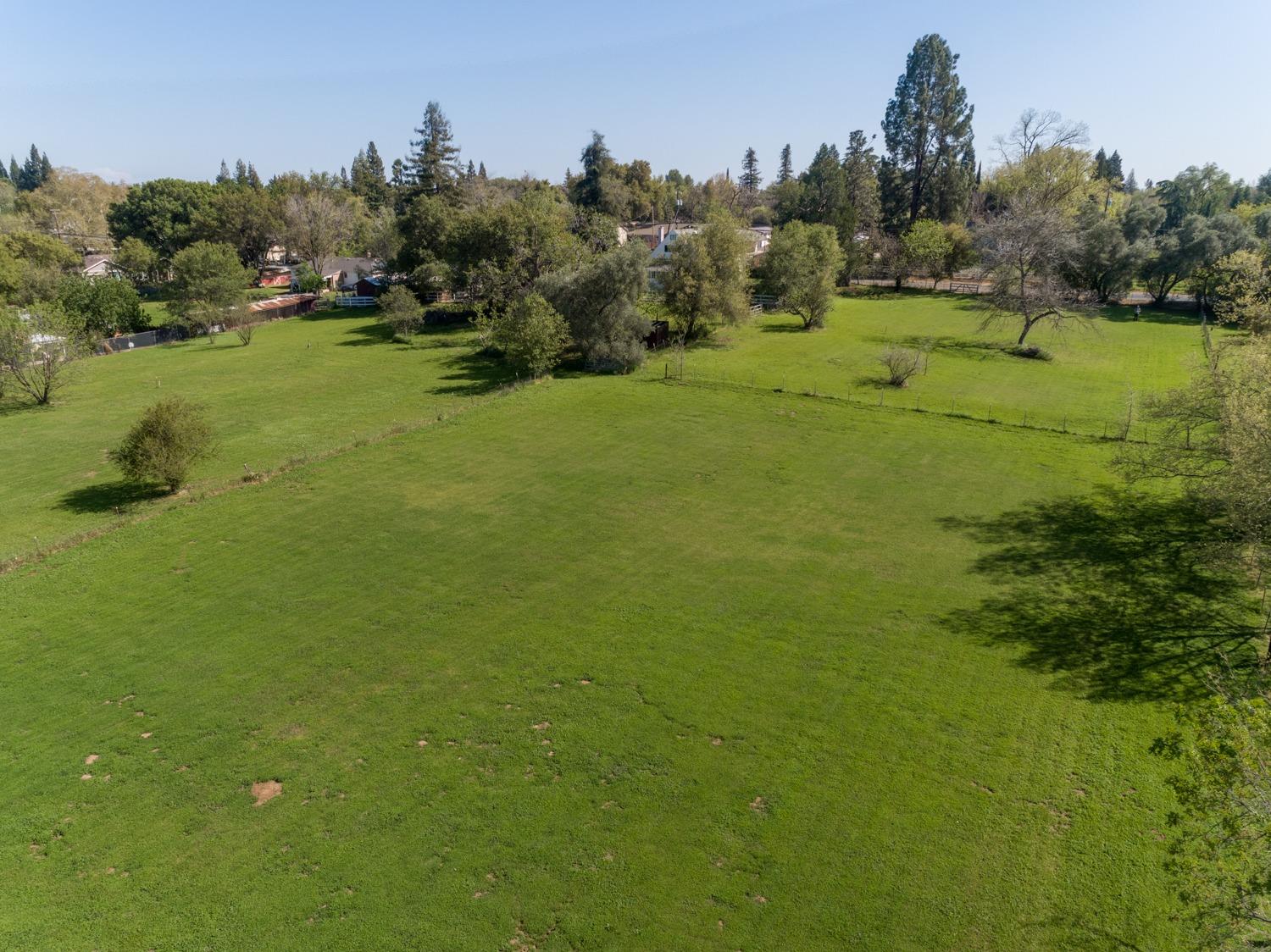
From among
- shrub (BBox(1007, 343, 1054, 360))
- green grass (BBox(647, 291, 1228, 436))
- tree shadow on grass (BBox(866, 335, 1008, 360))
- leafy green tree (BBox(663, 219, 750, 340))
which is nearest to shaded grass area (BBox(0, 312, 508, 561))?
leafy green tree (BBox(663, 219, 750, 340))

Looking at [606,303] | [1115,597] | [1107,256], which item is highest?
[1107,256]

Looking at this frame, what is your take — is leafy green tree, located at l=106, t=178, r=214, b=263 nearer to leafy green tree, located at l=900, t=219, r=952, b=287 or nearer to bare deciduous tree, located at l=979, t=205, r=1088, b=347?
leafy green tree, located at l=900, t=219, r=952, b=287

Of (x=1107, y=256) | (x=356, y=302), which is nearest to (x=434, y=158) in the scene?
(x=356, y=302)

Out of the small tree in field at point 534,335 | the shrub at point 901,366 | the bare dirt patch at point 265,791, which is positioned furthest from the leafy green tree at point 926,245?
the bare dirt patch at point 265,791

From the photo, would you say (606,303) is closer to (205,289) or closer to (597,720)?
(597,720)

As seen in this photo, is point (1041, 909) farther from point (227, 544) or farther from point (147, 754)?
point (227, 544)
